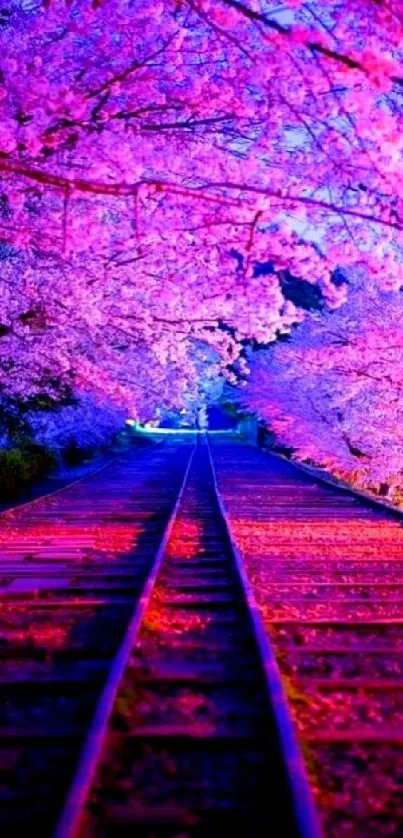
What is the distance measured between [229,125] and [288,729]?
740cm

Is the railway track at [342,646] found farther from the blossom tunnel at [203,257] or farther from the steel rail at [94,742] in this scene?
the steel rail at [94,742]

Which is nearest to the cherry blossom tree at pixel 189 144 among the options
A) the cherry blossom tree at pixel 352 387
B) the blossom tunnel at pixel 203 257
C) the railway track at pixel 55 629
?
the blossom tunnel at pixel 203 257

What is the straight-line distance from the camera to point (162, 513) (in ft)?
57.3

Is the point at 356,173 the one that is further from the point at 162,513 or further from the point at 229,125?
the point at 162,513

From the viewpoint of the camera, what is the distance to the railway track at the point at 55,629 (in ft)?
15.3

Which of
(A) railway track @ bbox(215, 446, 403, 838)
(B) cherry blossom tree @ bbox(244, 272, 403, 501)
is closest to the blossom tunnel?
(A) railway track @ bbox(215, 446, 403, 838)

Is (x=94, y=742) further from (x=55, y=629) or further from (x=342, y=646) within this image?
(x=55, y=629)

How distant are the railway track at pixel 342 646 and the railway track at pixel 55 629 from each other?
4.22ft

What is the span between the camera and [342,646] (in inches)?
288

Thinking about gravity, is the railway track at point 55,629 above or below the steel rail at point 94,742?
below

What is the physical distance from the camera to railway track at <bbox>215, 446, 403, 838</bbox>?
4.58 meters

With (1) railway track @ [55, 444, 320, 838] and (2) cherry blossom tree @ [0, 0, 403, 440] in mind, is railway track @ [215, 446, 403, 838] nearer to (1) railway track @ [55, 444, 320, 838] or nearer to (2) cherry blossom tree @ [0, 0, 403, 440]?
(1) railway track @ [55, 444, 320, 838]

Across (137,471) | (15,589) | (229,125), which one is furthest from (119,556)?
(137,471)

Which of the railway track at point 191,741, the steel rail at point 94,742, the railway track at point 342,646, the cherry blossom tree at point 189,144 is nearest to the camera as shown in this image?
the steel rail at point 94,742
